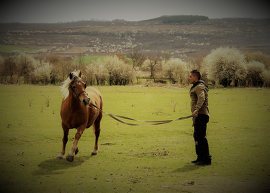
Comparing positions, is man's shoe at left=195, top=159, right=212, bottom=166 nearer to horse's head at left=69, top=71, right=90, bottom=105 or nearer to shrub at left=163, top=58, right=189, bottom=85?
horse's head at left=69, top=71, right=90, bottom=105

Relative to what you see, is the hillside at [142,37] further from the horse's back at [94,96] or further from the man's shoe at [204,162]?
the man's shoe at [204,162]

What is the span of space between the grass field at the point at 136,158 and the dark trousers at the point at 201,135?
0.35 metres

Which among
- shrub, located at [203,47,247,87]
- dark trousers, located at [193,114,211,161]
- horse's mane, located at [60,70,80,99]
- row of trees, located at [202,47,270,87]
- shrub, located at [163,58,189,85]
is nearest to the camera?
dark trousers, located at [193,114,211,161]

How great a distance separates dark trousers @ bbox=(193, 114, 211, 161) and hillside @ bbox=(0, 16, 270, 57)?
71.5 metres

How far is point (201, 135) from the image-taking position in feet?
30.4

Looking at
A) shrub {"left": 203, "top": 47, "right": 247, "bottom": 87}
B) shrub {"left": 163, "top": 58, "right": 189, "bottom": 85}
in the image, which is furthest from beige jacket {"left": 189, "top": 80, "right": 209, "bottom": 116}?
shrub {"left": 163, "top": 58, "right": 189, "bottom": 85}

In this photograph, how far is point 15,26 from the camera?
9312 cm

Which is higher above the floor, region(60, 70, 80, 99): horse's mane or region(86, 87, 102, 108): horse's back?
region(60, 70, 80, 99): horse's mane

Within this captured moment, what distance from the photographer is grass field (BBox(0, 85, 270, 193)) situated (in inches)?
311

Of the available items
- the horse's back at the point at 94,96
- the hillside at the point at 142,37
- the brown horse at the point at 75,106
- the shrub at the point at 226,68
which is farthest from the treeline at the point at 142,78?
the hillside at the point at 142,37

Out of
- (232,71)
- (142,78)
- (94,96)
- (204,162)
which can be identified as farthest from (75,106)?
(142,78)

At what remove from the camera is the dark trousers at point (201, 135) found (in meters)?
9.23

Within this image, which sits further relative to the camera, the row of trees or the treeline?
the treeline

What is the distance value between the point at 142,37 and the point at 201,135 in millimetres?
101130
